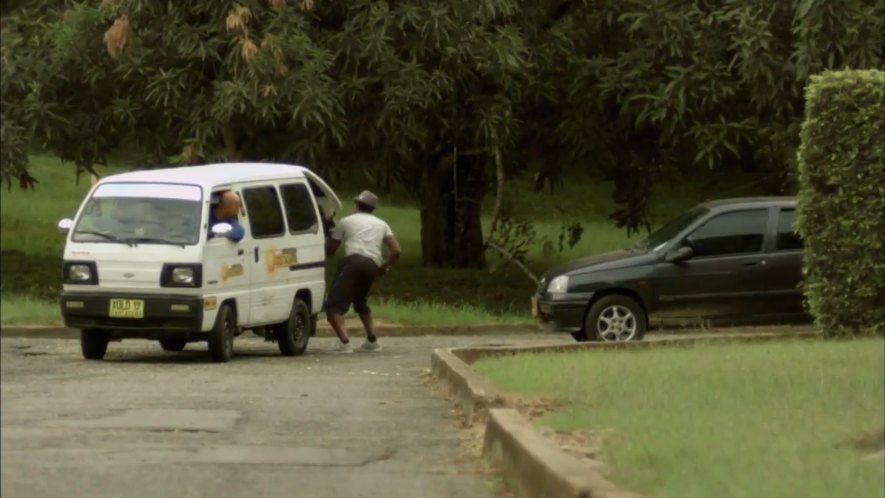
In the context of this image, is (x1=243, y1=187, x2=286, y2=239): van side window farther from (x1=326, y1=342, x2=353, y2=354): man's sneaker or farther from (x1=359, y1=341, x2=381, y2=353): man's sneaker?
(x1=359, y1=341, x2=381, y2=353): man's sneaker

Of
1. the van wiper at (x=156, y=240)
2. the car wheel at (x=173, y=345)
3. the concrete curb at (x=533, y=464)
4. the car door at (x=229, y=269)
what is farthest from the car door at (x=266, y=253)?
the concrete curb at (x=533, y=464)

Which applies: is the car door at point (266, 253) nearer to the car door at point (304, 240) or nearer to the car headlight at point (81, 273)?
the car door at point (304, 240)

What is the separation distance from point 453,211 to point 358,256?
46.1 ft

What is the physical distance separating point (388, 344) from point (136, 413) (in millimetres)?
10453

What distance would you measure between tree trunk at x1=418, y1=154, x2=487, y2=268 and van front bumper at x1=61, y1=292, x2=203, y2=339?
50.5 feet

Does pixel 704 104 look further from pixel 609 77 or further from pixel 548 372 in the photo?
pixel 548 372

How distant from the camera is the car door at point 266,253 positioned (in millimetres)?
16281

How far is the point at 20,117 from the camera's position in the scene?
23.8m

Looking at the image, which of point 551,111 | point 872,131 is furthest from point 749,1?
point 872,131

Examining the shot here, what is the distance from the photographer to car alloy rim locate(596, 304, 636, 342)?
19016mm

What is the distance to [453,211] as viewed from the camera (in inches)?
1243

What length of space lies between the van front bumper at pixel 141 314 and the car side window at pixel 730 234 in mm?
6847

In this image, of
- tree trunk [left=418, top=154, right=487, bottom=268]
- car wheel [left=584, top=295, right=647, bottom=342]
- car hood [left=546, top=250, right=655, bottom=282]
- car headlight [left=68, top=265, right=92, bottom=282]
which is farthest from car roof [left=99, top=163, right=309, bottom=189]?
tree trunk [left=418, top=154, right=487, bottom=268]

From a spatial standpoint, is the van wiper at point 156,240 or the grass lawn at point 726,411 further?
the van wiper at point 156,240
